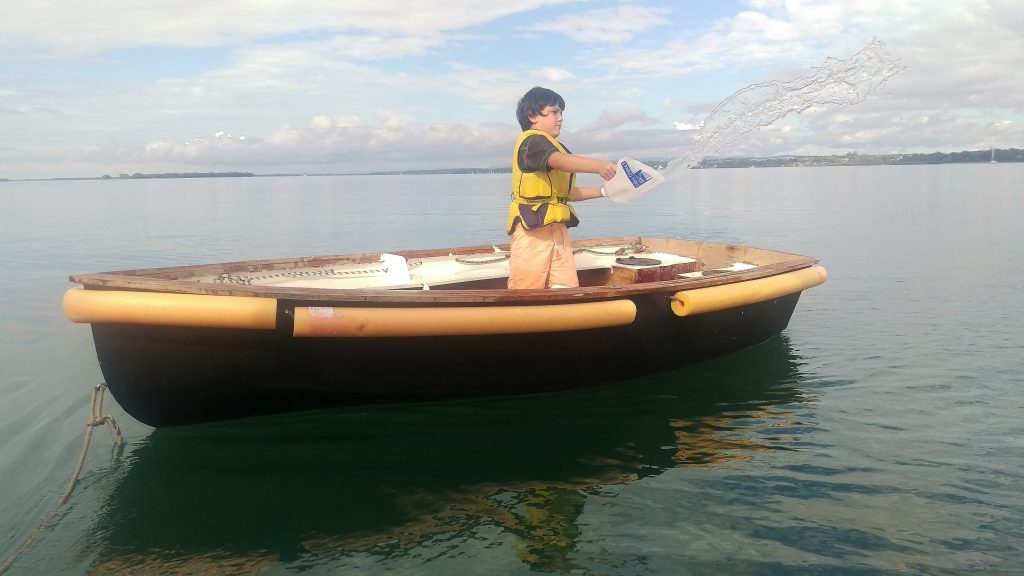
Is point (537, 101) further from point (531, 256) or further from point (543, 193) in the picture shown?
point (531, 256)

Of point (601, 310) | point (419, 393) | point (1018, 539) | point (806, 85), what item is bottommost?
point (1018, 539)

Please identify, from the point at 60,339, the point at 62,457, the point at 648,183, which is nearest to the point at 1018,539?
the point at 648,183

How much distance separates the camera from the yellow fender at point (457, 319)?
4328 mm

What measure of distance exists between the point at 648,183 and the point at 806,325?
4835mm

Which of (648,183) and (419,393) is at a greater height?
(648,183)

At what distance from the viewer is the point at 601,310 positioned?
5090mm

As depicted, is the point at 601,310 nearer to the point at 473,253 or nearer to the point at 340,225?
the point at 473,253

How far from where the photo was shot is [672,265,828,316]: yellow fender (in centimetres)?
550

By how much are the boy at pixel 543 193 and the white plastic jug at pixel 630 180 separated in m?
0.10

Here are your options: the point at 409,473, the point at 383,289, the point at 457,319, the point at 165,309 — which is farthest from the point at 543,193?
the point at 165,309

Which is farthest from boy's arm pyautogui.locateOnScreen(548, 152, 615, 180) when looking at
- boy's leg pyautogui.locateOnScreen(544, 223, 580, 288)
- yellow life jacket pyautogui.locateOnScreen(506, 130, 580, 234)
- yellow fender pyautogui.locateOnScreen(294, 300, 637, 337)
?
yellow fender pyautogui.locateOnScreen(294, 300, 637, 337)

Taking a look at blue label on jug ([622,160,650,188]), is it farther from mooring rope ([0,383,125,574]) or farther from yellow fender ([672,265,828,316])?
mooring rope ([0,383,125,574])

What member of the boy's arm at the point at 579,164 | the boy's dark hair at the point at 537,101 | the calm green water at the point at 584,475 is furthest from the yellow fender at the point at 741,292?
the boy's dark hair at the point at 537,101

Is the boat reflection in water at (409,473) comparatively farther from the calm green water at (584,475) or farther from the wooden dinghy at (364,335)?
the wooden dinghy at (364,335)
